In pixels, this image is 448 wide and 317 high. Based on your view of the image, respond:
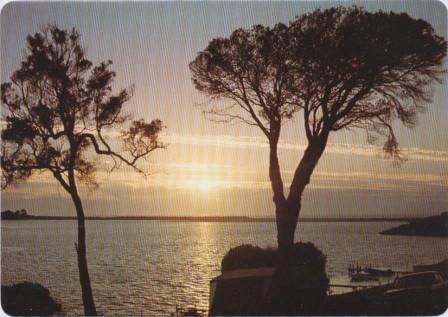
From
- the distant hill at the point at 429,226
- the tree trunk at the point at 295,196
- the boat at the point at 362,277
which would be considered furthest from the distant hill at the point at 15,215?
the boat at the point at 362,277

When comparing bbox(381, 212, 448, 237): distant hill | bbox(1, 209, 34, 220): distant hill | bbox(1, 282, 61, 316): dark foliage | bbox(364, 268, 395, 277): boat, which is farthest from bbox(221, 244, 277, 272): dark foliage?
bbox(1, 209, 34, 220): distant hill

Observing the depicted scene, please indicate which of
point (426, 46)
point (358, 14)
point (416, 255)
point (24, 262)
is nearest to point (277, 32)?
point (358, 14)

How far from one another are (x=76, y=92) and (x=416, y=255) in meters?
6.33

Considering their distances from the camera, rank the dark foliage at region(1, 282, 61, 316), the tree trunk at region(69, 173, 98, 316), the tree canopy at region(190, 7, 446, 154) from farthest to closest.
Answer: the tree trunk at region(69, 173, 98, 316), the tree canopy at region(190, 7, 446, 154), the dark foliage at region(1, 282, 61, 316)

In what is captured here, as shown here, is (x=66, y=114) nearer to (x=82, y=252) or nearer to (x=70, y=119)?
(x=70, y=119)

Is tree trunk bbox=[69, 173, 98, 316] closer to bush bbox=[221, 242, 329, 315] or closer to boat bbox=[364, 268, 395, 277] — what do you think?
bush bbox=[221, 242, 329, 315]

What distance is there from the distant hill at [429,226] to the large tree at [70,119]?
177 inches

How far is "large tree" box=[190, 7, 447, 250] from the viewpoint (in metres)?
9.42

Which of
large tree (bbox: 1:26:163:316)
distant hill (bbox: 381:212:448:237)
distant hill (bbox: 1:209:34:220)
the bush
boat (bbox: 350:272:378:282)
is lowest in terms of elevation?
boat (bbox: 350:272:378:282)

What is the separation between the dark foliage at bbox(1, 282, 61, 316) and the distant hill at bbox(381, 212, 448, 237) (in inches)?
238

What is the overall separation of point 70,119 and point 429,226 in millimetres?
6235

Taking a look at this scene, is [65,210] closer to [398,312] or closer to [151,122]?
[151,122]

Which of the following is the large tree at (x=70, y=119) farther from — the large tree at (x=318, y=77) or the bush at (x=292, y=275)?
the bush at (x=292, y=275)

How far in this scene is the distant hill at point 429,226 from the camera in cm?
923
